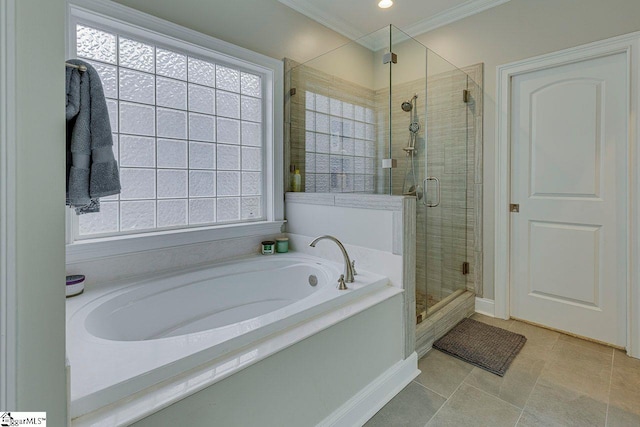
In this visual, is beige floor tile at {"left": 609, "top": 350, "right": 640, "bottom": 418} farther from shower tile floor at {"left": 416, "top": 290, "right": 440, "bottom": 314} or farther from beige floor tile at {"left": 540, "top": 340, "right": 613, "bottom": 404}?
shower tile floor at {"left": 416, "top": 290, "right": 440, "bottom": 314}

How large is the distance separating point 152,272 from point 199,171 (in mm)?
770

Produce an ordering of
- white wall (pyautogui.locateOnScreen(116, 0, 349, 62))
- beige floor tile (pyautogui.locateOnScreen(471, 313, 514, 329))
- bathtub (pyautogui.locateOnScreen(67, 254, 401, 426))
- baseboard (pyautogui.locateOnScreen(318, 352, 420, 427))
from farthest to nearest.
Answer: beige floor tile (pyautogui.locateOnScreen(471, 313, 514, 329)) → white wall (pyautogui.locateOnScreen(116, 0, 349, 62)) → baseboard (pyautogui.locateOnScreen(318, 352, 420, 427)) → bathtub (pyautogui.locateOnScreen(67, 254, 401, 426))

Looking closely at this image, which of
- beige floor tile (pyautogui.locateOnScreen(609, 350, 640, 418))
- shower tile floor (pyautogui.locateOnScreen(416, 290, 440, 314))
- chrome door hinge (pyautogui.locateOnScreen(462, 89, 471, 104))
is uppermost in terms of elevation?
chrome door hinge (pyautogui.locateOnScreen(462, 89, 471, 104))

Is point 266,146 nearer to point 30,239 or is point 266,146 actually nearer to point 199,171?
point 199,171

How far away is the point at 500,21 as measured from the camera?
8.60ft

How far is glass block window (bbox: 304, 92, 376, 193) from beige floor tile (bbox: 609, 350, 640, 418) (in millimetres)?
1830

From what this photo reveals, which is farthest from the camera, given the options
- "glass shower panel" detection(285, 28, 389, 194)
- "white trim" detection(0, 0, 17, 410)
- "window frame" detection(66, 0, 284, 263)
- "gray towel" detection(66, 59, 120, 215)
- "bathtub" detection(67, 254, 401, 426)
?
"glass shower panel" detection(285, 28, 389, 194)

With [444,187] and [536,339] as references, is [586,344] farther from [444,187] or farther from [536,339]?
[444,187]

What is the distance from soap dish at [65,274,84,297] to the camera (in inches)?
62.0

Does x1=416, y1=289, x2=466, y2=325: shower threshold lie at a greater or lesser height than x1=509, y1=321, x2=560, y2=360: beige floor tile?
greater

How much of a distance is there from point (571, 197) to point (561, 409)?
1.53m

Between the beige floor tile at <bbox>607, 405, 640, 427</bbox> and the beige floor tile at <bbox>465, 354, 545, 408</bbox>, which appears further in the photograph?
the beige floor tile at <bbox>465, 354, 545, 408</bbox>

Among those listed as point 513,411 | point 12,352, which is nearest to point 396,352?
point 513,411

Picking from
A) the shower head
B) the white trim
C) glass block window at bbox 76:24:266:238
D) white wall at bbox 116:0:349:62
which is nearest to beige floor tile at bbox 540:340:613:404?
the shower head
